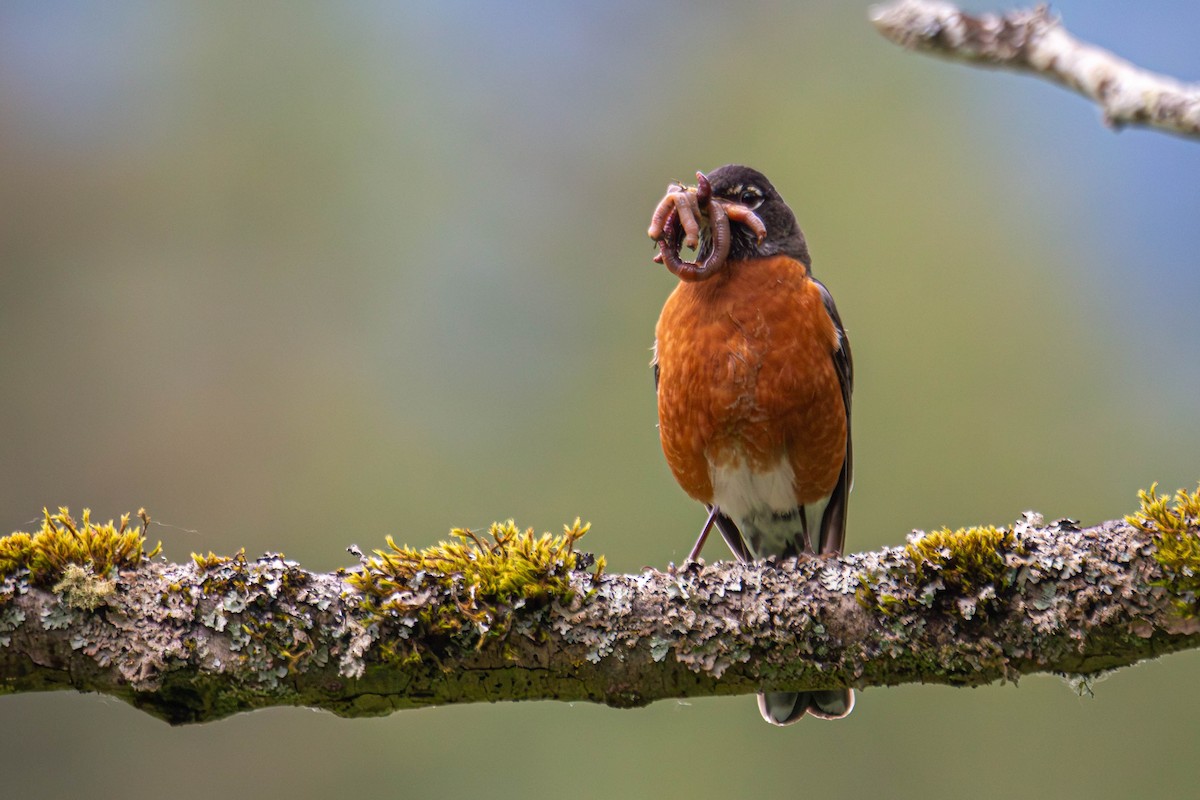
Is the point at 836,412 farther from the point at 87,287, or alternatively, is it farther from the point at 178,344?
the point at 87,287

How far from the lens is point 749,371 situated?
4.97m

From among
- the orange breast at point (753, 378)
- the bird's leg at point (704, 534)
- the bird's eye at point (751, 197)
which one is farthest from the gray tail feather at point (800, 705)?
the bird's eye at point (751, 197)

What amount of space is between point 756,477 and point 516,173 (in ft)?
25.6

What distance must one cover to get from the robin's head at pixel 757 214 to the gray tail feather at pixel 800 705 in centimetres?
196

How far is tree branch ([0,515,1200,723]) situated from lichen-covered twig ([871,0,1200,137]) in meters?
1.53

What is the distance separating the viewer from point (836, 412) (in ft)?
16.8

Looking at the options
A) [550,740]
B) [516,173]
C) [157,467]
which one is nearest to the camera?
[550,740]

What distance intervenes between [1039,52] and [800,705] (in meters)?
3.37

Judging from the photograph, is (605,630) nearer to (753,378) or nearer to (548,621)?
(548,621)

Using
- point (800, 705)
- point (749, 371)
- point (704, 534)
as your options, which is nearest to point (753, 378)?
point (749, 371)

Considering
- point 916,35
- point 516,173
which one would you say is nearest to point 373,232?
point 516,173

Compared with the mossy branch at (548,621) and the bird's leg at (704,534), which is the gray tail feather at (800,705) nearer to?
the bird's leg at (704,534)

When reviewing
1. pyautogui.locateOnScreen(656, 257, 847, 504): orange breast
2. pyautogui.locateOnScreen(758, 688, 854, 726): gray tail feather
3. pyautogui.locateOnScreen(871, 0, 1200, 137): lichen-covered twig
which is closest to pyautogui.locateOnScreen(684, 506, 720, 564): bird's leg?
pyautogui.locateOnScreen(656, 257, 847, 504): orange breast

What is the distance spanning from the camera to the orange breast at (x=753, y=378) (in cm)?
498
